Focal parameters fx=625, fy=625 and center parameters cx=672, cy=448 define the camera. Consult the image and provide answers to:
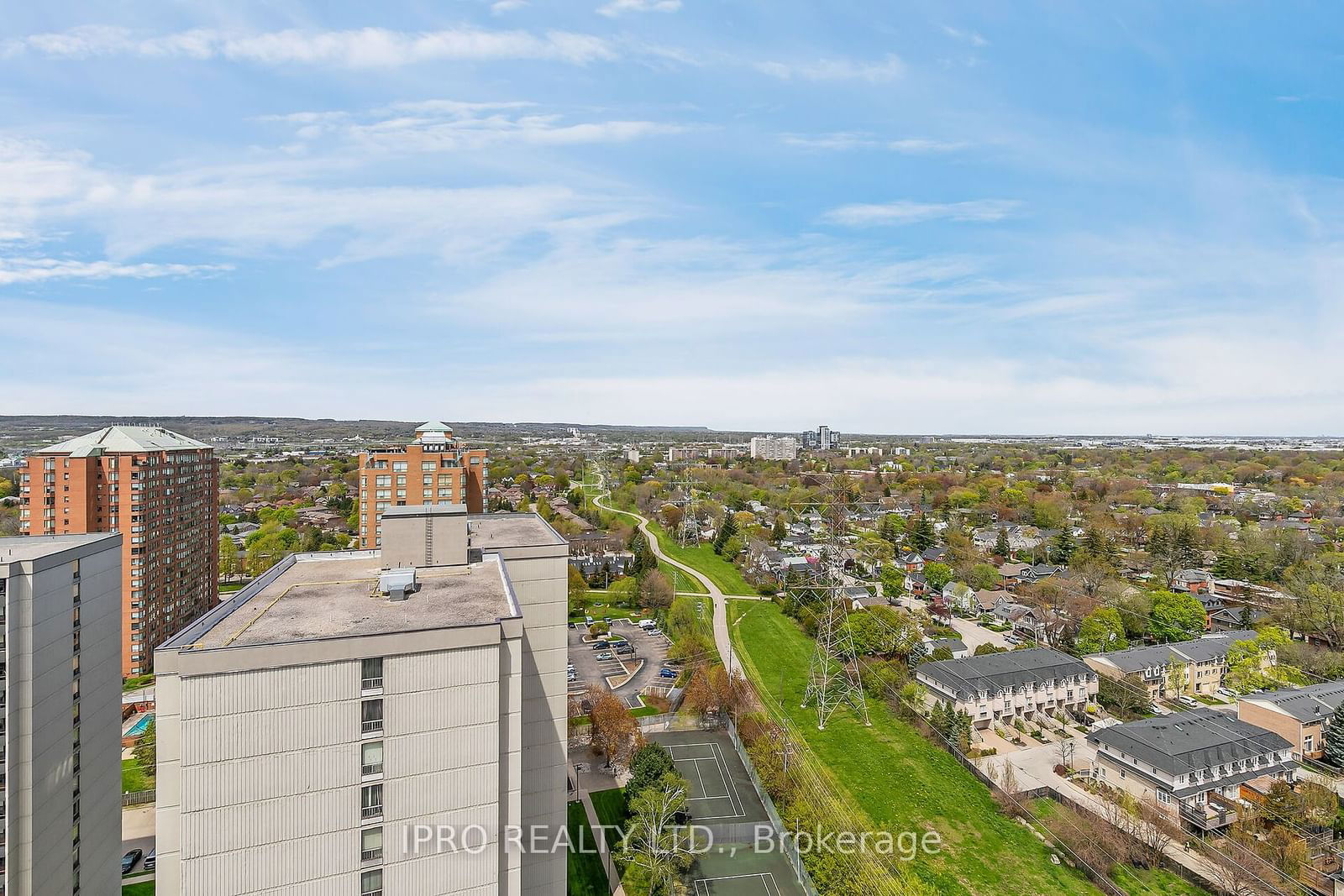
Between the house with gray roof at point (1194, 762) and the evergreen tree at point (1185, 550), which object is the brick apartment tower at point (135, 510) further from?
the evergreen tree at point (1185, 550)

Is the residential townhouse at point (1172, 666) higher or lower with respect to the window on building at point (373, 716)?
lower

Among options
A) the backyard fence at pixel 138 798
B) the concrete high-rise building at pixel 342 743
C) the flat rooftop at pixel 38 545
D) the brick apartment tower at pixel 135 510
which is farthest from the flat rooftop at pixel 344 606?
the brick apartment tower at pixel 135 510

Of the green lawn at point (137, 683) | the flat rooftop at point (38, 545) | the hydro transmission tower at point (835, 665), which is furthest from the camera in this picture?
the green lawn at point (137, 683)

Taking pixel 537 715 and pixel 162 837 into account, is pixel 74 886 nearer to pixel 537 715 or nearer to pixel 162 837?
pixel 162 837

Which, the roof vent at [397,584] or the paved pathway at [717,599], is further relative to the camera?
the paved pathway at [717,599]

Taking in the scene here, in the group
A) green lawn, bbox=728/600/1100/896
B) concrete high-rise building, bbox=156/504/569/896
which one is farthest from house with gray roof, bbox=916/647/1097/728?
concrete high-rise building, bbox=156/504/569/896

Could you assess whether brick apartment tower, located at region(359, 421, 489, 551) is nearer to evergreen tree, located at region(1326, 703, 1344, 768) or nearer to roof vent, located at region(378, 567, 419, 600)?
roof vent, located at region(378, 567, 419, 600)

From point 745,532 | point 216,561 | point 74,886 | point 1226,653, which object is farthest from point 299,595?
point 745,532
